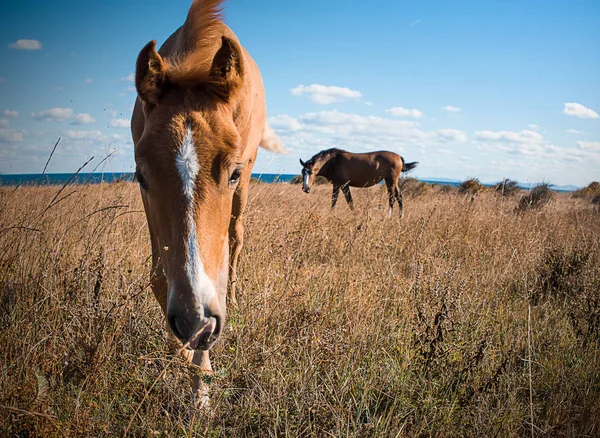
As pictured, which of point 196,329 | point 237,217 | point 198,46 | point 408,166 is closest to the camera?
point 196,329

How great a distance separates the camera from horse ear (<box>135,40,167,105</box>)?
6.64ft

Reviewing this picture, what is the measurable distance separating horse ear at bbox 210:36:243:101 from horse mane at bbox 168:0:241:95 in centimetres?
2

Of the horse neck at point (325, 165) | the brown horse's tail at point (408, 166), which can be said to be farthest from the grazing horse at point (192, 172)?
the brown horse's tail at point (408, 166)

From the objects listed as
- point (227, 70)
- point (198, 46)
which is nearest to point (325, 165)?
point (198, 46)

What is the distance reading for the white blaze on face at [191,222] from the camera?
1595 mm

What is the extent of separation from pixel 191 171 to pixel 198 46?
1.25 meters

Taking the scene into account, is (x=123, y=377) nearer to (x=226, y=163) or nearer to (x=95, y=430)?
(x=95, y=430)

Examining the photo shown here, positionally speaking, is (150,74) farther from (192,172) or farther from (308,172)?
(308,172)

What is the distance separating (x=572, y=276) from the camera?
419cm

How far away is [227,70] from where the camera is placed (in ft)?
7.06

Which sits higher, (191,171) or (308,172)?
(308,172)

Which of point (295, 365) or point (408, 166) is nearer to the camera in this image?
point (295, 365)

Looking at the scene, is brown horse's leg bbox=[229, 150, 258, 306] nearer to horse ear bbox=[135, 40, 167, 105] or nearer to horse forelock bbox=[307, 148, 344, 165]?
horse ear bbox=[135, 40, 167, 105]

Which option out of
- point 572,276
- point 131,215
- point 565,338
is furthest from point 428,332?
point 131,215
